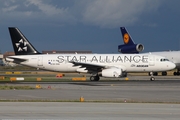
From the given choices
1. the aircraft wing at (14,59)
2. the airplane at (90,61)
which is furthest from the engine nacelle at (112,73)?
the aircraft wing at (14,59)

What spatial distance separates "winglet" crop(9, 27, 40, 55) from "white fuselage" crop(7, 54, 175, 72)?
0.75 m

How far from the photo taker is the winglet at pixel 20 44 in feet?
182

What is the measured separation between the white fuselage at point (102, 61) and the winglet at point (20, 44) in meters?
0.75

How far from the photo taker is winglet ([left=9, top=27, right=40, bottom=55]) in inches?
2185

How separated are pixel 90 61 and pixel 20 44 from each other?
8.67 m

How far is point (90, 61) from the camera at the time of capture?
5434cm
